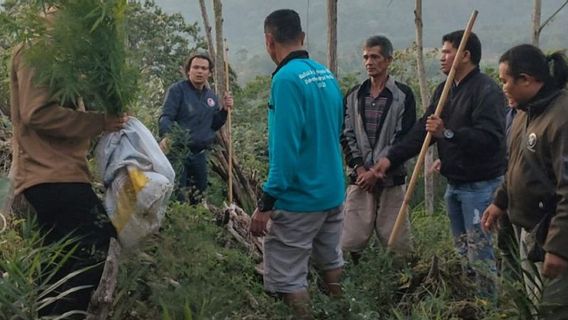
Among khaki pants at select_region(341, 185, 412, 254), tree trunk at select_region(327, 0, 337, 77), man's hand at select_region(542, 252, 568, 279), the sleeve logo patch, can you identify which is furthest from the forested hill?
man's hand at select_region(542, 252, 568, 279)

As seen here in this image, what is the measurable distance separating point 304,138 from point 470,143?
1.23 metres

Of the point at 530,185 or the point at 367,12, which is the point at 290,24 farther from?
the point at 367,12

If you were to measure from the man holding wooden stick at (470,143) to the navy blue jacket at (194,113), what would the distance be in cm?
232

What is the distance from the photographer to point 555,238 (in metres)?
3.17

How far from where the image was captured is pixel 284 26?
380cm

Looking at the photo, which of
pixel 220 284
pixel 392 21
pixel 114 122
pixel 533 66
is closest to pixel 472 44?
pixel 533 66

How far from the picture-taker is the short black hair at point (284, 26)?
378 cm

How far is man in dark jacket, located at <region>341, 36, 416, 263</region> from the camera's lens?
4.96 m

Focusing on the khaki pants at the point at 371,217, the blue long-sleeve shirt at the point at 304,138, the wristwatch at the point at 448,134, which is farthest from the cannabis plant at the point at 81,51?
the khaki pants at the point at 371,217

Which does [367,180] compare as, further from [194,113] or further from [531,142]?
[194,113]

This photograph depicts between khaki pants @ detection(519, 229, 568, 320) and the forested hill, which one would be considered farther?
the forested hill

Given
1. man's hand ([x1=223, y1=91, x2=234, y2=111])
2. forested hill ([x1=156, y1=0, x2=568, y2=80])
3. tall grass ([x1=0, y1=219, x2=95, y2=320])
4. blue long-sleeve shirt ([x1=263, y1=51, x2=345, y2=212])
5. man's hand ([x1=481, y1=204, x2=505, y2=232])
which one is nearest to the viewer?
tall grass ([x1=0, y1=219, x2=95, y2=320])

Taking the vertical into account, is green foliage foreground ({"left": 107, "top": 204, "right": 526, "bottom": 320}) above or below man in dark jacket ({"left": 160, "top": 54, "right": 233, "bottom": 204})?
below

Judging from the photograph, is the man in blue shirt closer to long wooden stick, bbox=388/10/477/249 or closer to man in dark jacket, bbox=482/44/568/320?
long wooden stick, bbox=388/10/477/249
